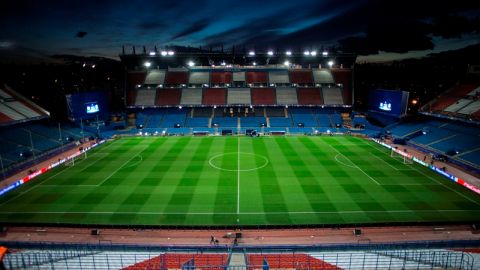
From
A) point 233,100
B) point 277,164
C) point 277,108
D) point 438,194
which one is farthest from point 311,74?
point 438,194

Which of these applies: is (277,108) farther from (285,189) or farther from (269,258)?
(269,258)

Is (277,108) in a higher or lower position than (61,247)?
higher

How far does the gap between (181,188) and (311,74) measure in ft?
165

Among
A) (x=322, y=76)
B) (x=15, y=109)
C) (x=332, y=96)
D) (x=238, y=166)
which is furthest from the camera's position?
(x=322, y=76)

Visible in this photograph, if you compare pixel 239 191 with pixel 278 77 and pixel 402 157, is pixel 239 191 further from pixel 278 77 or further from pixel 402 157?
pixel 278 77

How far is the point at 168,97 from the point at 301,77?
100ft

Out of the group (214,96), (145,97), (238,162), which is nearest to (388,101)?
(214,96)

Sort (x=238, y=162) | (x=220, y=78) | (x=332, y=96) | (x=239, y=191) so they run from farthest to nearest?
1. (x=220, y=78)
2. (x=332, y=96)
3. (x=238, y=162)
4. (x=239, y=191)

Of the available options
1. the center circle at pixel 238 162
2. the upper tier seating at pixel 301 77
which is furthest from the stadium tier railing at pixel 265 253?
the upper tier seating at pixel 301 77

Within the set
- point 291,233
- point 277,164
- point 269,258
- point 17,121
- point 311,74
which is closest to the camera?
point 269,258

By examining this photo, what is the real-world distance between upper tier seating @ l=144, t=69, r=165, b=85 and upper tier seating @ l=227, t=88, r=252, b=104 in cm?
1621

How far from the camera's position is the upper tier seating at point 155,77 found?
224 ft

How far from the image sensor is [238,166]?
34750 mm

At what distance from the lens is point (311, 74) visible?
69312mm
